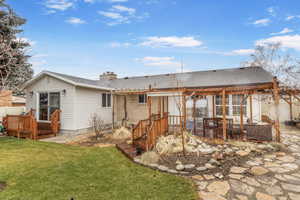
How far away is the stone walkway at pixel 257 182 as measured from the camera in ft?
9.80

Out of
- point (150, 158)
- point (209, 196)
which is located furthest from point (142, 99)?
point (209, 196)

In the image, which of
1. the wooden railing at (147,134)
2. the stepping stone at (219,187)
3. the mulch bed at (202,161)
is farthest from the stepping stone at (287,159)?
the wooden railing at (147,134)

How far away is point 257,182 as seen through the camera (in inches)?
135

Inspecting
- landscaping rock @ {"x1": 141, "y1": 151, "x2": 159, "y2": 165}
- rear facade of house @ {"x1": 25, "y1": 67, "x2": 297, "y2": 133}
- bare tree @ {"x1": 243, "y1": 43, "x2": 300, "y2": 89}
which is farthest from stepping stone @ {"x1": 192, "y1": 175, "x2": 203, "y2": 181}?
bare tree @ {"x1": 243, "y1": 43, "x2": 300, "y2": 89}

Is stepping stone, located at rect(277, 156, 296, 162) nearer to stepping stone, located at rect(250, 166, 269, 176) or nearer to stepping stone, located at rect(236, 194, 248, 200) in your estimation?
stepping stone, located at rect(250, 166, 269, 176)

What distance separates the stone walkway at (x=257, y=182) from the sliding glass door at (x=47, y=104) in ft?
29.5

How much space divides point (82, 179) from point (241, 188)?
3.56 meters

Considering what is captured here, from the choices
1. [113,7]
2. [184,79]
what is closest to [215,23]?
[184,79]

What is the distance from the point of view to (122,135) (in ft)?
26.5

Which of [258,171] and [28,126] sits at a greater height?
[28,126]

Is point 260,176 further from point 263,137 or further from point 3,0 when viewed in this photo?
point 3,0

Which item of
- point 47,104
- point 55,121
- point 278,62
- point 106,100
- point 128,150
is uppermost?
point 278,62

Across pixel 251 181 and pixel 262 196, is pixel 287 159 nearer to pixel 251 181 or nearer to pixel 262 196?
pixel 251 181

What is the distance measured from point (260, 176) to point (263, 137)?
10.4 ft
